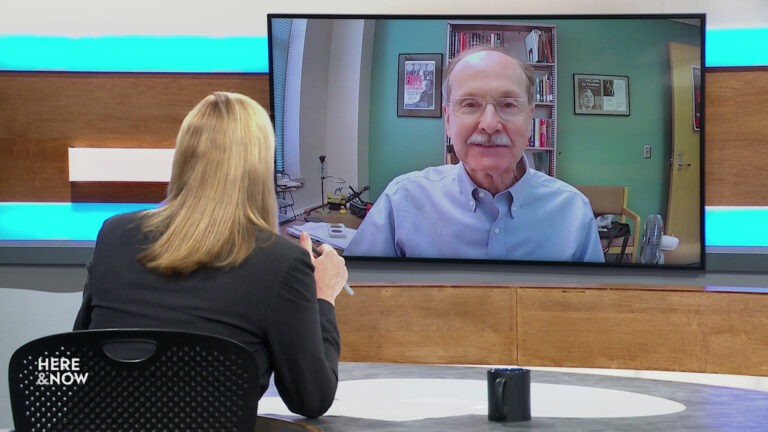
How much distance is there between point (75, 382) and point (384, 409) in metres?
0.69

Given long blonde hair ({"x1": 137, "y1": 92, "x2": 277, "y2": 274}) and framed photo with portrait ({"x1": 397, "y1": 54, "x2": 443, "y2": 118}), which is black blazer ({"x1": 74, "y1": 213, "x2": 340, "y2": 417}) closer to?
long blonde hair ({"x1": 137, "y1": 92, "x2": 277, "y2": 274})

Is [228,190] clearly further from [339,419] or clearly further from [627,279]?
[627,279]

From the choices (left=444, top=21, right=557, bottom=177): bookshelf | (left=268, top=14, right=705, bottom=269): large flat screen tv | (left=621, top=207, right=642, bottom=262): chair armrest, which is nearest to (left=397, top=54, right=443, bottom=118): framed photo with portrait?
(left=268, top=14, right=705, bottom=269): large flat screen tv

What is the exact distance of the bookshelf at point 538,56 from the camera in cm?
Result: 396

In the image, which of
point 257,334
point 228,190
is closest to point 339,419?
point 257,334

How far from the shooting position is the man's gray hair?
3965mm

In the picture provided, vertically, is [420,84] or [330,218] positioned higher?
[420,84]

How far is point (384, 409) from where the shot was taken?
170cm

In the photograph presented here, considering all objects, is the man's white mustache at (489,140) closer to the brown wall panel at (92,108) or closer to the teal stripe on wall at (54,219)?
the brown wall panel at (92,108)

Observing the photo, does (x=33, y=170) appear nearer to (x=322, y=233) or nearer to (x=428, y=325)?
(x=322, y=233)

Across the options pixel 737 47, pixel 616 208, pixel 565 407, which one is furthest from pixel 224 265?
pixel 737 47

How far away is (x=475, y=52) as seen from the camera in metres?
4.02

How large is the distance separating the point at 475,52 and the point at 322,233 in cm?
109

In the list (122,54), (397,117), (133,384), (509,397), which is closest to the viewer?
(133,384)
